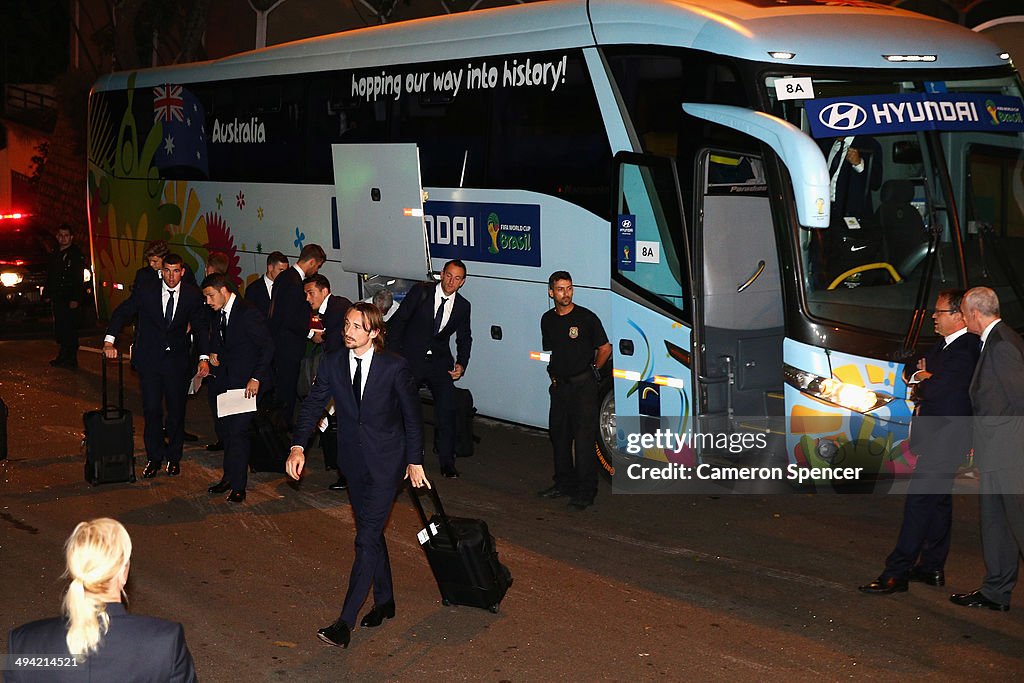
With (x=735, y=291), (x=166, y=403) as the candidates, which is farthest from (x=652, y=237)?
(x=166, y=403)

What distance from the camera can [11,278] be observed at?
20.7 metres

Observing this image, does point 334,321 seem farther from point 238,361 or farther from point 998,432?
point 998,432

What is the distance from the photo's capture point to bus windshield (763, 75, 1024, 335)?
29.2ft

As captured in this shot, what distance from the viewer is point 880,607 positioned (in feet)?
24.9

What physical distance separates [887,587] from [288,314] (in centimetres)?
610

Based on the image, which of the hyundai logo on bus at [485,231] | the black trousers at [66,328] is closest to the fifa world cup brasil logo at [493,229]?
the hyundai logo on bus at [485,231]

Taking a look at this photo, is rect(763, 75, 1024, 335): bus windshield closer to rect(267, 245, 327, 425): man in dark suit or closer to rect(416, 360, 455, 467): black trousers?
rect(416, 360, 455, 467): black trousers

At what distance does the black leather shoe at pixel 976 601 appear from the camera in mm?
7477

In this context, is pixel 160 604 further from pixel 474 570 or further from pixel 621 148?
pixel 621 148

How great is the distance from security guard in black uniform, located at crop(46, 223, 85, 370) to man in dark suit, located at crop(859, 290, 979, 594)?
39.5 ft

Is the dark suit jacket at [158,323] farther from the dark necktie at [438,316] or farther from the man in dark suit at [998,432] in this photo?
the man in dark suit at [998,432]

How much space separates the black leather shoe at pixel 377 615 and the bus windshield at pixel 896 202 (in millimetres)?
3625

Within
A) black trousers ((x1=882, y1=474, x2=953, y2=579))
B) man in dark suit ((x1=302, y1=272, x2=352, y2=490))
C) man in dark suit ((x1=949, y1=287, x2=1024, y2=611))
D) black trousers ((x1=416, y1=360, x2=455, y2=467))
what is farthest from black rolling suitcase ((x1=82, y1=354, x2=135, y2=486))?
man in dark suit ((x1=949, y1=287, x2=1024, y2=611))

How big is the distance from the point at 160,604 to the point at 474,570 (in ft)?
6.45
